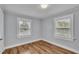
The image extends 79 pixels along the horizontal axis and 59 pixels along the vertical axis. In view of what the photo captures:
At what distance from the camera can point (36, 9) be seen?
0.97 m

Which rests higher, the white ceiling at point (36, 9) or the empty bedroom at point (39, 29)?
the white ceiling at point (36, 9)

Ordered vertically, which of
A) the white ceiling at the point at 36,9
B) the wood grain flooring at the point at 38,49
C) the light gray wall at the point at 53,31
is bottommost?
the wood grain flooring at the point at 38,49

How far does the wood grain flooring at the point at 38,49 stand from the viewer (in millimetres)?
947

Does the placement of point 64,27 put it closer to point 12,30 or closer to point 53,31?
point 53,31

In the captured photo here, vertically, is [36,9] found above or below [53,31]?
above

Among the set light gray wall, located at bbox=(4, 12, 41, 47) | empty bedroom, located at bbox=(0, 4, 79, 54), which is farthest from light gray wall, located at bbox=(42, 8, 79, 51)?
light gray wall, located at bbox=(4, 12, 41, 47)

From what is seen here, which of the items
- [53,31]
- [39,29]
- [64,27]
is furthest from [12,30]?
[64,27]

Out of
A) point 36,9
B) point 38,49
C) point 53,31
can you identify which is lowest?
point 38,49

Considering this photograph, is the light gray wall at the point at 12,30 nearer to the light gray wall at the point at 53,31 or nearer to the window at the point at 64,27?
the light gray wall at the point at 53,31

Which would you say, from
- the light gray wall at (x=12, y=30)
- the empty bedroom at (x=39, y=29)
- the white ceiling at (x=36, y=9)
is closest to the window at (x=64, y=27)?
the empty bedroom at (x=39, y=29)

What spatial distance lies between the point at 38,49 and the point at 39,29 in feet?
0.86
